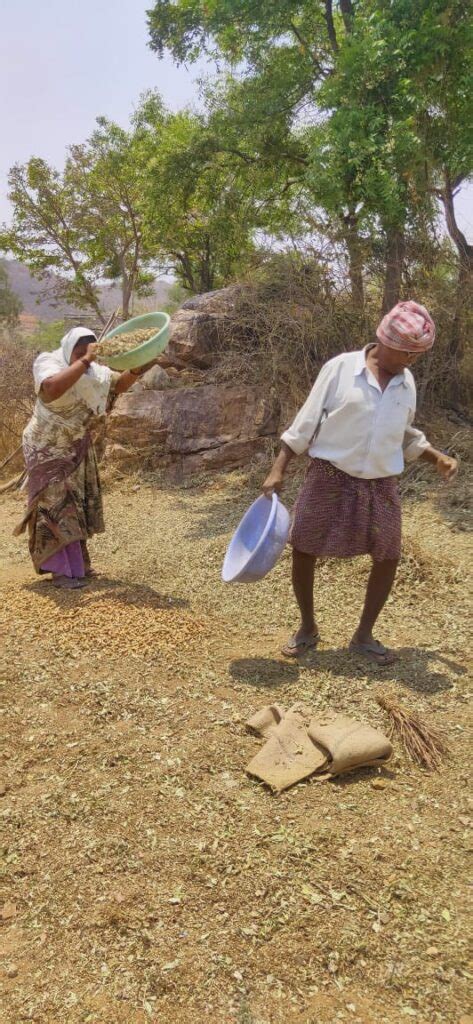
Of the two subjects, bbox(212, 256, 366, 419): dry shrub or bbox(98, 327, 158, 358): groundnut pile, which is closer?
bbox(98, 327, 158, 358): groundnut pile

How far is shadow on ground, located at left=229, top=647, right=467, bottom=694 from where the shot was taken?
3.07 m

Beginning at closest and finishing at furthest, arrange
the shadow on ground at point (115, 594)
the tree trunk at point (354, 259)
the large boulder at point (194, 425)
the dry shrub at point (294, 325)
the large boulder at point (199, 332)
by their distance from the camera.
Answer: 1. the shadow on ground at point (115, 594)
2. the tree trunk at point (354, 259)
3. the dry shrub at point (294, 325)
4. the large boulder at point (194, 425)
5. the large boulder at point (199, 332)

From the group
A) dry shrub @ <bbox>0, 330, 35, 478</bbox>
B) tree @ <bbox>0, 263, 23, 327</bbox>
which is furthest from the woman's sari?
tree @ <bbox>0, 263, 23, 327</bbox>

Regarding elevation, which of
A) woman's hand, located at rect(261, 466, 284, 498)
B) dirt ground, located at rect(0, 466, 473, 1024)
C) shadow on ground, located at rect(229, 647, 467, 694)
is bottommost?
shadow on ground, located at rect(229, 647, 467, 694)

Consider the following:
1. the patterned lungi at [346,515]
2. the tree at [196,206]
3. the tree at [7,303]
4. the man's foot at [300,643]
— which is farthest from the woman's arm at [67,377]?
the tree at [7,303]

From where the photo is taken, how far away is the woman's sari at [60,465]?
405 cm

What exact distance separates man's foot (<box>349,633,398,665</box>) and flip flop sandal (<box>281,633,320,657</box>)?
18cm

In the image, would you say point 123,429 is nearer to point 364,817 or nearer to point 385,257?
point 385,257

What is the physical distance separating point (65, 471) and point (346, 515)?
6.18ft

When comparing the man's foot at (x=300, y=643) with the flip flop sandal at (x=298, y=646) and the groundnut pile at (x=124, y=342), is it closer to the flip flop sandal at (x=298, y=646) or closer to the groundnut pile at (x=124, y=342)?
the flip flop sandal at (x=298, y=646)

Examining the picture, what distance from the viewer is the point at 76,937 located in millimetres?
1805

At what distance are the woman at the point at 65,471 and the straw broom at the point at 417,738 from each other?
7.17 ft

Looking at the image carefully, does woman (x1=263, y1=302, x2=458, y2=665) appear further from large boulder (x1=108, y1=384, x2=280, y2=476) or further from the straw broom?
large boulder (x1=108, y1=384, x2=280, y2=476)

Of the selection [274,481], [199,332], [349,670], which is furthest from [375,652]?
[199,332]
